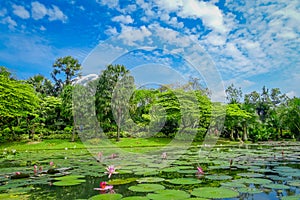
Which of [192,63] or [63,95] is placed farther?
[63,95]

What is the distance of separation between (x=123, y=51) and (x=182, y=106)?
1596cm

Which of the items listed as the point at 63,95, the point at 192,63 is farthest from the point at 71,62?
the point at 192,63

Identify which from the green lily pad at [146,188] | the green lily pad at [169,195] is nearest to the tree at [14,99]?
the green lily pad at [146,188]

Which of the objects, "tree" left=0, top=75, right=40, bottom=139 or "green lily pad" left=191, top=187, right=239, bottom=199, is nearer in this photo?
"green lily pad" left=191, top=187, right=239, bottom=199

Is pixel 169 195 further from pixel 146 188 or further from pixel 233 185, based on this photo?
pixel 233 185

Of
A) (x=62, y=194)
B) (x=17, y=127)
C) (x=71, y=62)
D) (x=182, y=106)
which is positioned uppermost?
(x=71, y=62)

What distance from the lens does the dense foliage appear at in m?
20.8

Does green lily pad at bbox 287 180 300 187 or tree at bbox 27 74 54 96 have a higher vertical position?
tree at bbox 27 74 54 96

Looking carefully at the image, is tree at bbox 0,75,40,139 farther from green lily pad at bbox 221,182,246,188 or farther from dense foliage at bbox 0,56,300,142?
green lily pad at bbox 221,182,246,188

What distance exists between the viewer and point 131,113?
23375 mm

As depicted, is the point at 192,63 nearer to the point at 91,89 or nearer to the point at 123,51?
the point at 123,51

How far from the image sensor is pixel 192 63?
11.5 m

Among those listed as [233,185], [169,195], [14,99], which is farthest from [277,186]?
[14,99]

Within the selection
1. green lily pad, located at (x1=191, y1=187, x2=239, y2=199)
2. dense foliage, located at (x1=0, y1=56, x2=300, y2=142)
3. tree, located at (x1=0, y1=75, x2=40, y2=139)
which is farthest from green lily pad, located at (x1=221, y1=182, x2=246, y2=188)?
tree, located at (x1=0, y1=75, x2=40, y2=139)
